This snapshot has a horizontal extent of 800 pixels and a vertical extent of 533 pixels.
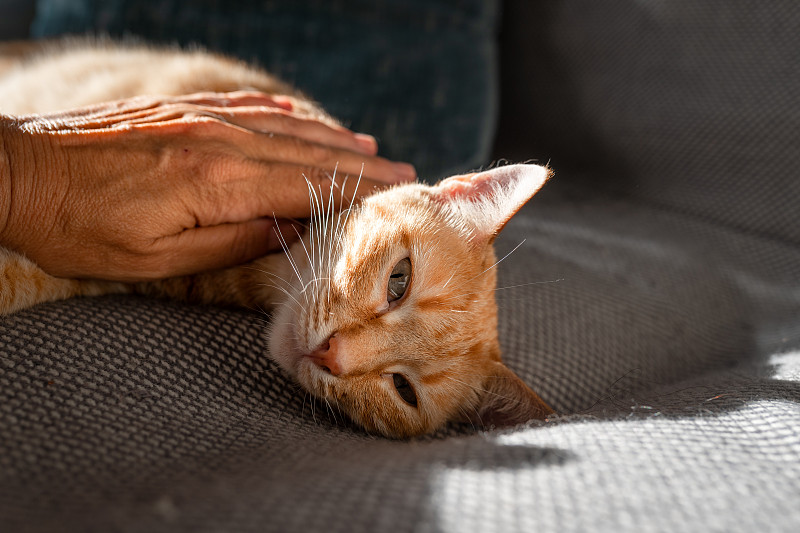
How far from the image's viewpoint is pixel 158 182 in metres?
1.12

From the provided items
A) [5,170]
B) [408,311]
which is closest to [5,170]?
[5,170]

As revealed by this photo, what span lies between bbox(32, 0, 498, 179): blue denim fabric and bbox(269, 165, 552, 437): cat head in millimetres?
819

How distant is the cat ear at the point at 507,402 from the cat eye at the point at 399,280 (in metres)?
0.28

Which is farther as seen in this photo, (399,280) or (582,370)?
(582,370)

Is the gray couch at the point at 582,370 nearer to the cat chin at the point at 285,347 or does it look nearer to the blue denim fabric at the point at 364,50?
the cat chin at the point at 285,347

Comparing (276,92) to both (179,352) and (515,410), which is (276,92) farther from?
(515,410)

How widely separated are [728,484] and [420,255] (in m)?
0.70

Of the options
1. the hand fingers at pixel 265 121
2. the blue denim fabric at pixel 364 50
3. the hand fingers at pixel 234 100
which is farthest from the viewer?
the blue denim fabric at pixel 364 50

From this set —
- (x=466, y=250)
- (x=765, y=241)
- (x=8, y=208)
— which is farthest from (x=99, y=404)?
(x=765, y=241)

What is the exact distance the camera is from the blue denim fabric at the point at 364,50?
6.86ft

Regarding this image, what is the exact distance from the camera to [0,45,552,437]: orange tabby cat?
109cm

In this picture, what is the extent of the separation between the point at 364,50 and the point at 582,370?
4.77 ft

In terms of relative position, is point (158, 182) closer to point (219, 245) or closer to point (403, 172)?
point (219, 245)

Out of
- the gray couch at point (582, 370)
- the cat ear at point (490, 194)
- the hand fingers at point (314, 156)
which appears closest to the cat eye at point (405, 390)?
the gray couch at point (582, 370)
